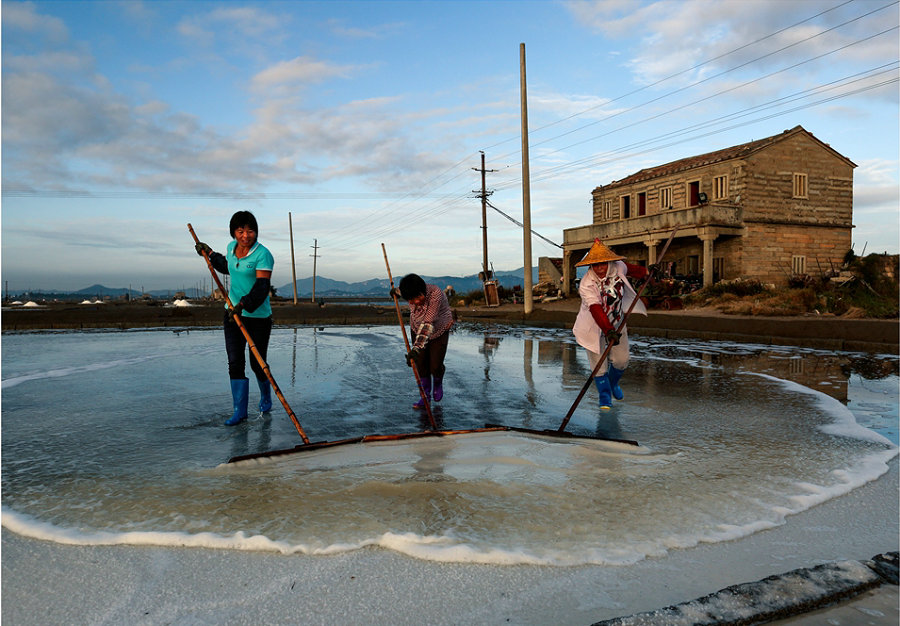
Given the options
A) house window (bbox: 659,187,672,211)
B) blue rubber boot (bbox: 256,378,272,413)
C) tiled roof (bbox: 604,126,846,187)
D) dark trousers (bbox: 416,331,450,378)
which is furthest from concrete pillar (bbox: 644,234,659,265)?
blue rubber boot (bbox: 256,378,272,413)

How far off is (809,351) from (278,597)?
11151mm

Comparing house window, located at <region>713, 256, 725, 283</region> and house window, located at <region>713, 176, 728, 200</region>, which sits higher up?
house window, located at <region>713, 176, 728, 200</region>

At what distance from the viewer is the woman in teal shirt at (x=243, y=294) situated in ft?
16.1

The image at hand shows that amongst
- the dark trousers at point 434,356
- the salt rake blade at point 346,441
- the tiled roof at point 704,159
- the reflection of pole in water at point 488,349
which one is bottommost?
the reflection of pole in water at point 488,349

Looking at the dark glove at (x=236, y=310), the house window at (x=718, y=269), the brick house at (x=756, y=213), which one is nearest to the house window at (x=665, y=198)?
the brick house at (x=756, y=213)

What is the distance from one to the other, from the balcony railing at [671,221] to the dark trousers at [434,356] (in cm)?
1702

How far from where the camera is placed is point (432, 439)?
13.4 ft

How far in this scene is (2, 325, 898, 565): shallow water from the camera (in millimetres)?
2578

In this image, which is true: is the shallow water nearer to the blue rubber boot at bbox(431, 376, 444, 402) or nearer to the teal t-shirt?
the blue rubber boot at bbox(431, 376, 444, 402)

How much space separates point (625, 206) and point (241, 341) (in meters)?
28.5

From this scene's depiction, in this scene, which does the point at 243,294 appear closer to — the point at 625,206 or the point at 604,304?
the point at 604,304

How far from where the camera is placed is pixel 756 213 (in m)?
24.3

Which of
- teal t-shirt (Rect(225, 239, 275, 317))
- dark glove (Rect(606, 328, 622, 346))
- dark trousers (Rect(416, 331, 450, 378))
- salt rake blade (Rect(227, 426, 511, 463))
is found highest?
teal t-shirt (Rect(225, 239, 275, 317))

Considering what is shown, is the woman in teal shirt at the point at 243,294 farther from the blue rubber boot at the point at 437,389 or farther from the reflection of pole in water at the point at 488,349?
the reflection of pole in water at the point at 488,349
